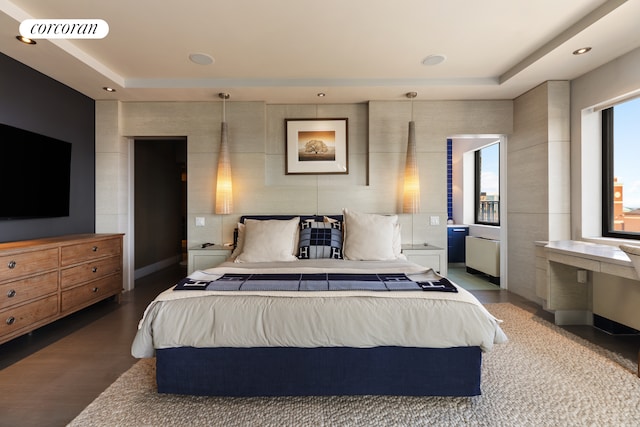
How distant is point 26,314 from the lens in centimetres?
244

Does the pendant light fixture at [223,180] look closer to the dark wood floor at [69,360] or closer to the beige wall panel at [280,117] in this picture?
the beige wall panel at [280,117]

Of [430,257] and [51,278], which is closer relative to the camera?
[51,278]

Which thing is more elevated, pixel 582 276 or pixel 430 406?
pixel 582 276

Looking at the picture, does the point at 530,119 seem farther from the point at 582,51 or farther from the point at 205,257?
the point at 205,257

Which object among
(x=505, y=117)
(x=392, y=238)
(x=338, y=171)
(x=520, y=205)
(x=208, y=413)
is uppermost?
(x=505, y=117)

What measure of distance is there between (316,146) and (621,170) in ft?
10.7

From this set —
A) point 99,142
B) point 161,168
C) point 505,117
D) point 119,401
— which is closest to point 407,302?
point 119,401

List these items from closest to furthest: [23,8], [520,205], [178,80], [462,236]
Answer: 1. [23,8]
2. [178,80]
3. [520,205]
4. [462,236]

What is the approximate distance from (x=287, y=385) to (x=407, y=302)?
32.7 inches

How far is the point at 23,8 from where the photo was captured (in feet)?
7.59

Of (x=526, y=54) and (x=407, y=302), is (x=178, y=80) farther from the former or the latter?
(x=526, y=54)

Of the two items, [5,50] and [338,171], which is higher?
[5,50]

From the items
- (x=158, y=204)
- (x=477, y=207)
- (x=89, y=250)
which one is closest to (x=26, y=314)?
(x=89, y=250)

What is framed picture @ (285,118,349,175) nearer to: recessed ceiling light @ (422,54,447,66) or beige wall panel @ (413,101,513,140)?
beige wall panel @ (413,101,513,140)
